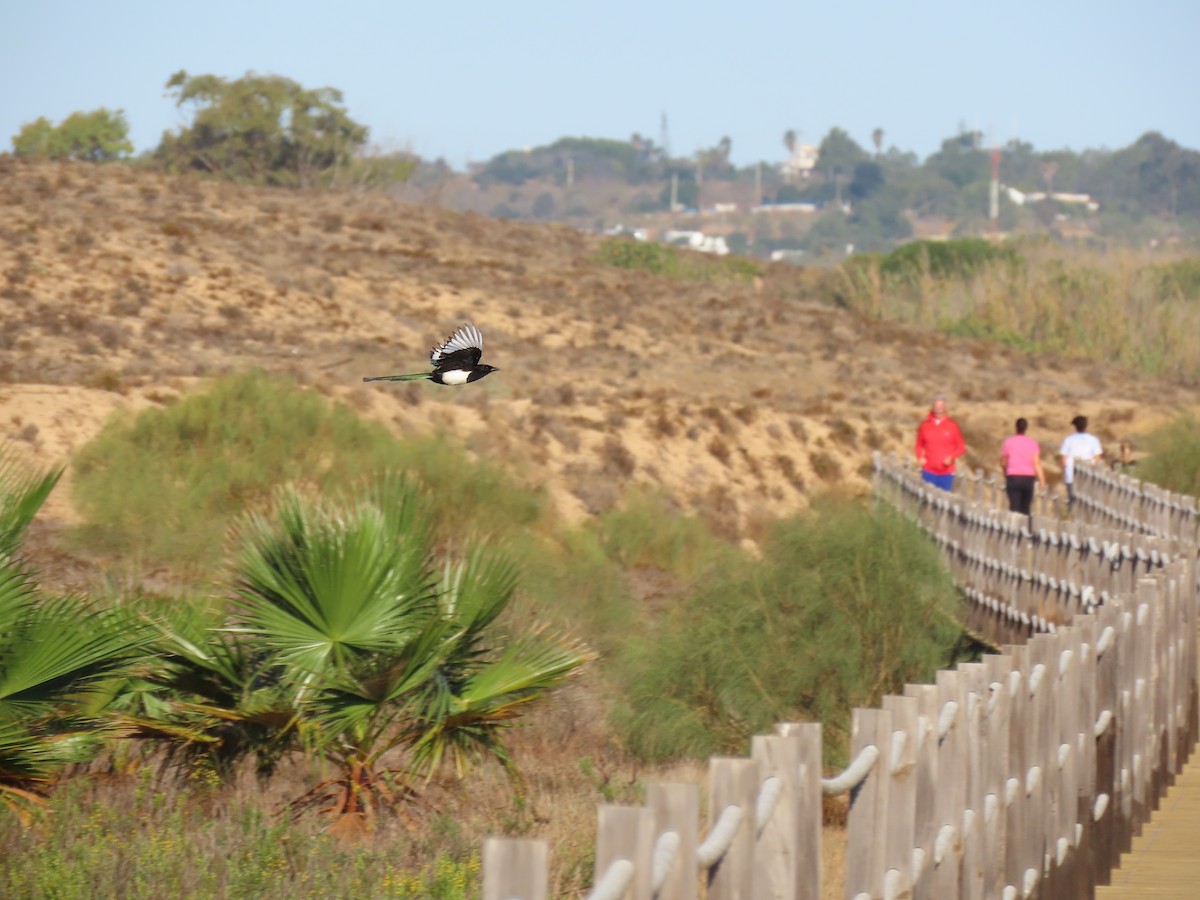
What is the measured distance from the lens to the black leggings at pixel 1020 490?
17.3m

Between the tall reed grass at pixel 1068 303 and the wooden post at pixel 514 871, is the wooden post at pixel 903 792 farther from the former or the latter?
the tall reed grass at pixel 1068 303

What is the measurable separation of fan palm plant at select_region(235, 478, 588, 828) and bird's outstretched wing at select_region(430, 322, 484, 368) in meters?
1.87

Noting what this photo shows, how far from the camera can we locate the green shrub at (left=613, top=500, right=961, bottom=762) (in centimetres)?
1124

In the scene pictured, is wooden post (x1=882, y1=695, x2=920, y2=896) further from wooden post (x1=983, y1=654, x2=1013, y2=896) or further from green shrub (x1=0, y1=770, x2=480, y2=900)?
green shrub (x1=0, y1=770, x2=480, y2=900)

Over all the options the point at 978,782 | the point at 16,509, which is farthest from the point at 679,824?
the point at 16,509

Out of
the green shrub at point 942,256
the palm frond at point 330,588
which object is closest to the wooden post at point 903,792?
the palm frond at point 330,588

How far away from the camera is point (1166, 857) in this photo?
23.8 ft

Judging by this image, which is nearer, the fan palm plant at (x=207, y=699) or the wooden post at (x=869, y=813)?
the wooden post at (x=869, y=813)

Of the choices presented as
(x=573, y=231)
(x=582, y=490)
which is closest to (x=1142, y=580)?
(x=582, y=490)

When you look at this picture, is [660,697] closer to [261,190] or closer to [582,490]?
[582,490]

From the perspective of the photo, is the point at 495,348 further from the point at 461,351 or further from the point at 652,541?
the point at 461,351

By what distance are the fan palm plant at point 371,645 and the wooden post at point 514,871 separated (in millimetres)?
4862

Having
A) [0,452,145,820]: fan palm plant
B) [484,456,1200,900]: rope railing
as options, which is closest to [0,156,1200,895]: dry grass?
[0,452,145,820]: fan palm plant

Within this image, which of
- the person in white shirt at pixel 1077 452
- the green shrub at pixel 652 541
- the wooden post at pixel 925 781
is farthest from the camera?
the green shrub at pixel 652 541
